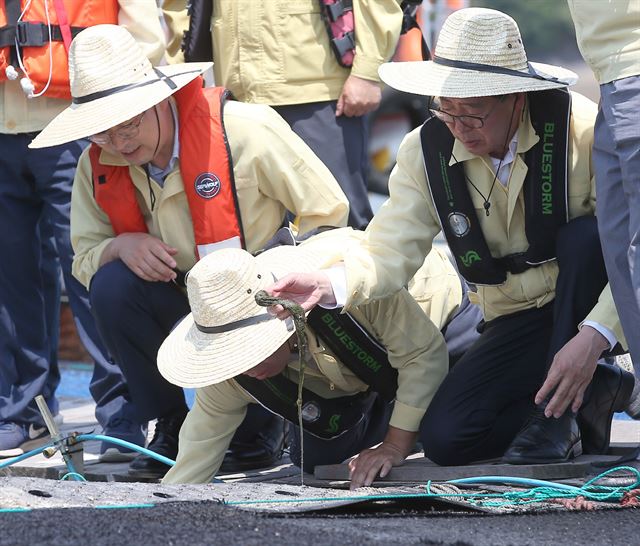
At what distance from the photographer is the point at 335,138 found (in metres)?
4.55

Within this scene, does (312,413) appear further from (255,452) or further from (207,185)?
(207,185)

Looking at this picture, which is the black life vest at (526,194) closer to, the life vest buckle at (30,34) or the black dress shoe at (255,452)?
the black dress shoe at (255,452)

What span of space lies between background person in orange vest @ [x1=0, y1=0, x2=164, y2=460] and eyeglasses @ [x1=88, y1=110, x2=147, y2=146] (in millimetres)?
608

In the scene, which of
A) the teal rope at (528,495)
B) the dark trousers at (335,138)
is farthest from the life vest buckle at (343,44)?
the teal rope at (528,495)

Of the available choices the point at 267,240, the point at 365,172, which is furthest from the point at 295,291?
the point at 365,172

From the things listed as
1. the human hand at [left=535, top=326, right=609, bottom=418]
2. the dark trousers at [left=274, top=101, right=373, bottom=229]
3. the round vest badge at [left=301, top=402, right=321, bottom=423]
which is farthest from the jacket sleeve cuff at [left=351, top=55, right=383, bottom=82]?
the human hand at [left=535, top=326, right=609, bottom=418]

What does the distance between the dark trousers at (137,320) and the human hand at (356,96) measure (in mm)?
874

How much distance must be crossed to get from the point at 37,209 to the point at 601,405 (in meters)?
2.22

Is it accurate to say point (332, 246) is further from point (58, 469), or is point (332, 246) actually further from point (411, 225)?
point (58, 469)

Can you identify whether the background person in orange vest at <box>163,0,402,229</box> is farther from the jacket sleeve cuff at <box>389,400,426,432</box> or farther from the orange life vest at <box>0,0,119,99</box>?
the jacket sleeve cuff at <box>389,400,426,432</box>

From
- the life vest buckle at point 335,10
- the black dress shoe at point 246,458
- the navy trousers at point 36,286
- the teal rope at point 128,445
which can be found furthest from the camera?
the navy trousers at point 36,286

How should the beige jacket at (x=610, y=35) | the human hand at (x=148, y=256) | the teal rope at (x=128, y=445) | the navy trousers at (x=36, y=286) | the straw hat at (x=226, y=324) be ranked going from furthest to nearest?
the navy trousers at (x=36, y=286)
the human hand at (x=148, y=256)
the teal rope at (x=128, y=445)
the straw hat at (x=226, y=324)
the beige jacket at (x=610, y=35)

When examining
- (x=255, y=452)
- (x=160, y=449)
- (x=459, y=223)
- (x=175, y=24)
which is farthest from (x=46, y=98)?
(x=459, y=223)

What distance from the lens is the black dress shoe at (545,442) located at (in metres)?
3.64
